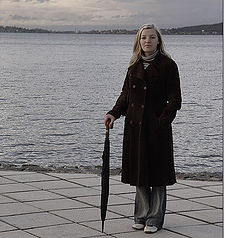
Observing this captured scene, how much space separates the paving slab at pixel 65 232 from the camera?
465 cm

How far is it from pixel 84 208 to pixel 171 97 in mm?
Result: 1626

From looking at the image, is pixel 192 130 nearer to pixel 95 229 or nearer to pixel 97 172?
pixel 97 172

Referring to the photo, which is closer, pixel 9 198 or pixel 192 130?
pixel 9 198

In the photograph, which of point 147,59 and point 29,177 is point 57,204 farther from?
point 147,59

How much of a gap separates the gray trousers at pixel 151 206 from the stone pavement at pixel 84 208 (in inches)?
4.4

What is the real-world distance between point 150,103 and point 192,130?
16106mm

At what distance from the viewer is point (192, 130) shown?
20656mm

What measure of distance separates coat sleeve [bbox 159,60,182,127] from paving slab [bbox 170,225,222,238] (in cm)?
89

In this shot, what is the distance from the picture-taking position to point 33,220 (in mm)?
5121

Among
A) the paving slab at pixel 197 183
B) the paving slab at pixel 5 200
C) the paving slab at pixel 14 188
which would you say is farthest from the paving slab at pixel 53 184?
the paving slab at pixel 197 183

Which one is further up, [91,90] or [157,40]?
[157,40]

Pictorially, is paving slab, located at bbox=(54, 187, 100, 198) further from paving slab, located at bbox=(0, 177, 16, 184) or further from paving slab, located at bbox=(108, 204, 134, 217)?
paving slab, located at bbox=(0, 177, 16, 184)

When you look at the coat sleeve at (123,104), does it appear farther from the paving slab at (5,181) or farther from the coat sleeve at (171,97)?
the paving slab at (5,181)
